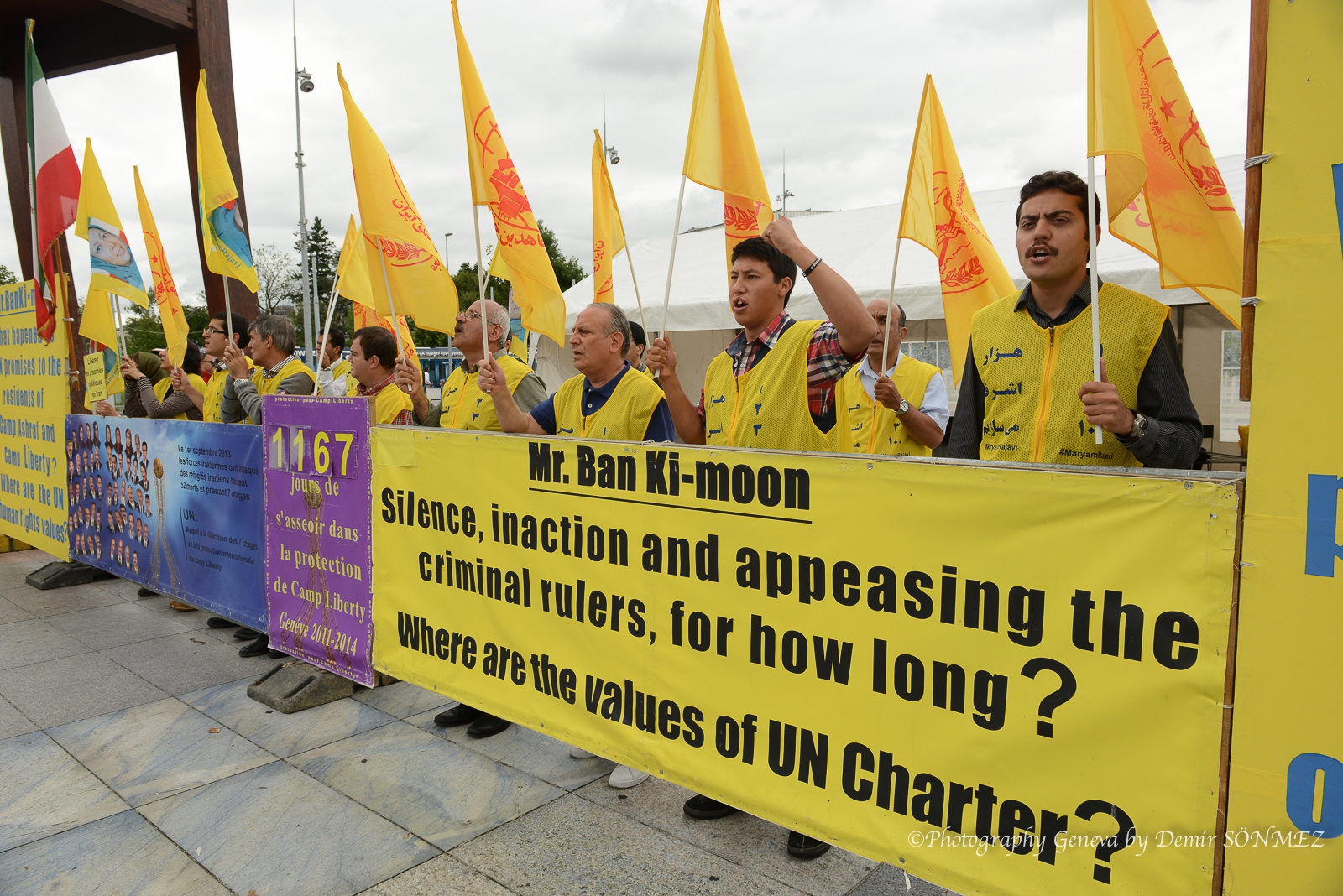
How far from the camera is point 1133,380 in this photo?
7.29 ft

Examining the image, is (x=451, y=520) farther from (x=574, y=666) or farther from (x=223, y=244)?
(x=223, y=244)

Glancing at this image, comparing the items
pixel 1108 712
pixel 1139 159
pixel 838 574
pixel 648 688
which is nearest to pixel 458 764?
pixel 648 688

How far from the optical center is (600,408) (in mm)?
3568

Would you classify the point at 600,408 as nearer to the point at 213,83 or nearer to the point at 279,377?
the point at 279,377

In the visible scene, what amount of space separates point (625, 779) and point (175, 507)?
353cm

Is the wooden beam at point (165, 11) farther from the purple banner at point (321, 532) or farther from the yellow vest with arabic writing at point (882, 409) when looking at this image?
the yellow vest with arabic writing at point (882, 409)

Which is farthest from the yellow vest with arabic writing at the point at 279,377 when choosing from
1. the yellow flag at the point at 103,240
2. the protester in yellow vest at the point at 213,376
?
the yellow flag at the point at 103,240

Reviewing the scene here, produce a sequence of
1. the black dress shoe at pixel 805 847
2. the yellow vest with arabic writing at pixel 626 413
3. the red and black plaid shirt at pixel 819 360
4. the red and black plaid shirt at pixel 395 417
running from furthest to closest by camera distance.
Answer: the red and black plaid shirt at pixel 395 417 → the yellow vest with arabic writing at pixel 626 413 → the black dress shoe at pixel 805 847 → the red and black plaid shirt at pixel 819 360

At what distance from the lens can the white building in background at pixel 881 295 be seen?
22.9 feet

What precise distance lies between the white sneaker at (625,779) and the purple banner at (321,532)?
1.18 meters

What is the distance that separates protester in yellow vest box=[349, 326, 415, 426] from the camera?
473 cm

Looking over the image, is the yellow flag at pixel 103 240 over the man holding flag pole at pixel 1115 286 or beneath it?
over

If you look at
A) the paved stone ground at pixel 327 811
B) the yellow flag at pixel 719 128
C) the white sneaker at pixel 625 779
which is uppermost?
the yellow flag at pixel 719 128

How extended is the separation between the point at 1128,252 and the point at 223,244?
7092 mm
